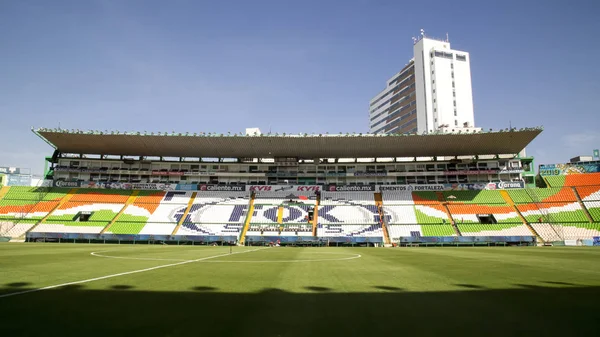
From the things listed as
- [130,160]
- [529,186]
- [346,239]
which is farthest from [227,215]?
[529,186]

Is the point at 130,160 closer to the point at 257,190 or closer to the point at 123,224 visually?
the point at 123,224

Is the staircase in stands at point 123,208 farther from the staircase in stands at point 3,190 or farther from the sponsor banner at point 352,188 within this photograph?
the sponsor banner at point 352,188

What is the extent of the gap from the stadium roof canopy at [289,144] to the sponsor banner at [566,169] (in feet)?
29.7

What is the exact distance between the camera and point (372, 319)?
5.51m

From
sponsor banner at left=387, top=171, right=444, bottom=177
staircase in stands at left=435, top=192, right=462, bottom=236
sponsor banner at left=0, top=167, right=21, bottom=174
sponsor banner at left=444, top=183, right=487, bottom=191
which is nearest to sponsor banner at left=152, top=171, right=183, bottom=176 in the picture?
sponsor banner at left=387, top=171, right=444, bottom=177

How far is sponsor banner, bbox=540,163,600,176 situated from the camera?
59.4 meters

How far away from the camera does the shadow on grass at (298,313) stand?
4840 mm

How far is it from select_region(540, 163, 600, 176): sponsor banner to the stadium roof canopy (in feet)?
29.7

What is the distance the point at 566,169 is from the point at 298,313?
247 ft

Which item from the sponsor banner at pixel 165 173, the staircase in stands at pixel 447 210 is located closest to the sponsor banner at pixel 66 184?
the sponsor banner at pixel 165 173

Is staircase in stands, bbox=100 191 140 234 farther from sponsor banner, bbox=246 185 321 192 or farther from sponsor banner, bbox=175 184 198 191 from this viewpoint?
sponsor banner, bbox=246 185 321 192

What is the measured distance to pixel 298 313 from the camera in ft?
19.5

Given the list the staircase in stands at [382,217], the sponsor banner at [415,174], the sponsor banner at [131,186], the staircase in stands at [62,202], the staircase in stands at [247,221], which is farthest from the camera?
the sponsor banner at [415,174]

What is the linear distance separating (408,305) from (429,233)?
4490 cm
